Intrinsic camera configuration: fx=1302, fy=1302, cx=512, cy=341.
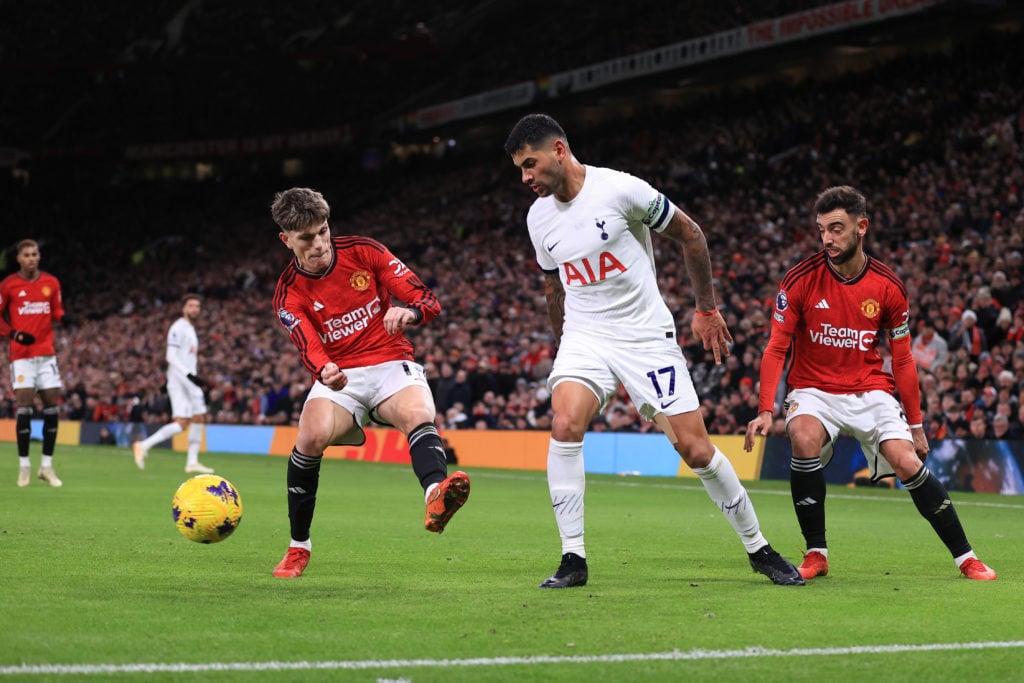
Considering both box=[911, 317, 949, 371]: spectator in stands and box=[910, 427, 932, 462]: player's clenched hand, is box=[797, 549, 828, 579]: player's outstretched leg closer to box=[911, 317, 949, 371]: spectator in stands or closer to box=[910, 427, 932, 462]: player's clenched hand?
box=[910, 427, 932, 462]: player's clenched hand

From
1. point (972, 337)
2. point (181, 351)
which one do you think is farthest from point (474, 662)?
point (181, 351)

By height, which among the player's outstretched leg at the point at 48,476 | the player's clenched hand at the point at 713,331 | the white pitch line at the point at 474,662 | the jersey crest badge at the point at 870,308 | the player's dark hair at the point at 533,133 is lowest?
the player's outstretched leg at the point at 48,476

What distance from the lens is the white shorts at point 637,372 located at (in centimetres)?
691

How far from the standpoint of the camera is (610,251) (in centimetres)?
696

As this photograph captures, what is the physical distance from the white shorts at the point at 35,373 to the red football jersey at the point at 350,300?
805 centimetres

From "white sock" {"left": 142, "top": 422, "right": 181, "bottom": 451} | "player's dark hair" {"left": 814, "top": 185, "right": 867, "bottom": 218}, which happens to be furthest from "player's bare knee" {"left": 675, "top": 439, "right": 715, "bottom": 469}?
"white sock" {"left": 142, "top": 422, "right": 181, "bottom": 451}

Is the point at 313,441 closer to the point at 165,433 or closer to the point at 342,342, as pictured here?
the point at 342,342

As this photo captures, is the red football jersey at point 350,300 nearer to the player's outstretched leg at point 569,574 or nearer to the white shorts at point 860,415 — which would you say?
the player's outstretched leg at point 569,574

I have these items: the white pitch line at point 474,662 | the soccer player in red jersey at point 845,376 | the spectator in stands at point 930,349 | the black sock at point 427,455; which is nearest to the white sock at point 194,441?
the spectator in stands at point 930,349

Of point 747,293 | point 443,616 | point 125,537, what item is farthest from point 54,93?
point 443,616

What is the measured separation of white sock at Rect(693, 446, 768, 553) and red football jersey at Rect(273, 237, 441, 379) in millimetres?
1823

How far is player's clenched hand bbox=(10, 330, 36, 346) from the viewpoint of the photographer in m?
14.5

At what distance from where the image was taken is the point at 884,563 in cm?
850

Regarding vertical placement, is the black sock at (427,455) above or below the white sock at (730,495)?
above
